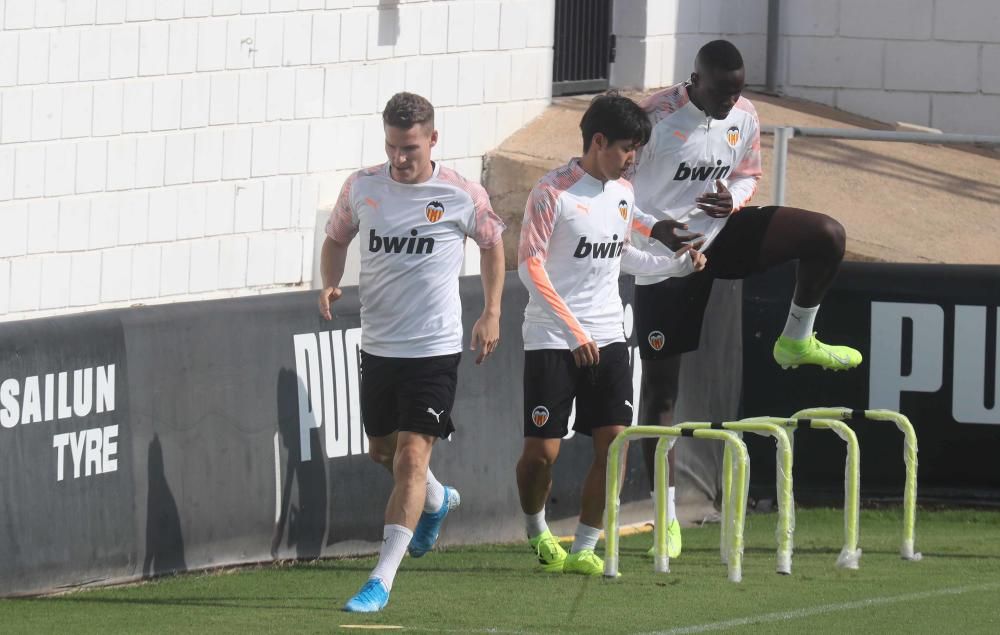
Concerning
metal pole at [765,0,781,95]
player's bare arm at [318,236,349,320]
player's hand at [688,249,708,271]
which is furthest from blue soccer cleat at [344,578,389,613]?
metal pole at [765,0,781,95]

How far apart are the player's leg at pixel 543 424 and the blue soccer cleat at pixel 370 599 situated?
1.46m

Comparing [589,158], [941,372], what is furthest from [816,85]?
[589,158]

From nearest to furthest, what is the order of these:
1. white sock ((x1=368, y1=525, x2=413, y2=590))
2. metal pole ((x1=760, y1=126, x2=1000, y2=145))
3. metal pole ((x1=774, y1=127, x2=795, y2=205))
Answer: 1. white sock ((x1=368, y1=525, x2=413, y2=590))
2. metal pole ((x1=760, y1=126, x2=1000, y2=145))
3. metal pole ((x1=774, y1=127, x2=795, y2=205))

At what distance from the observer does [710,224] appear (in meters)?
9.88

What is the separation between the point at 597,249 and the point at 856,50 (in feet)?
30.8

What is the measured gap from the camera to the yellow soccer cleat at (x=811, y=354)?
10023 millimetres

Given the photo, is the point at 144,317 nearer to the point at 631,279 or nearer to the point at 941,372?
the point at 631,279

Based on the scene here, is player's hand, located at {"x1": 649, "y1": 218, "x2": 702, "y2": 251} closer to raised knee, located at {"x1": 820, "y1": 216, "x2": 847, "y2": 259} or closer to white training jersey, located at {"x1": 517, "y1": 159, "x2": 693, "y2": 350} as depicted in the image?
white training jersey, located at {"x1": 517, "y1": 159, "x2": 693, "y2": 350}

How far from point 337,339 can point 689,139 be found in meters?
2.11

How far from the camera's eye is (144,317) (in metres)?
9.02

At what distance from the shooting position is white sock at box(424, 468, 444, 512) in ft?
29.4

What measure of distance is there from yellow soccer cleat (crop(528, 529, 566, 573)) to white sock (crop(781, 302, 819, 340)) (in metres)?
1.89

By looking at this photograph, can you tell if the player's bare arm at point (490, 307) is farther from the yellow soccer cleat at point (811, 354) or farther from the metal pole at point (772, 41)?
the metal pole at point (772, 41)

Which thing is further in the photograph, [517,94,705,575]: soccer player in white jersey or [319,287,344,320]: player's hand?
[517,94,705,575]: soccer player in white jersey
